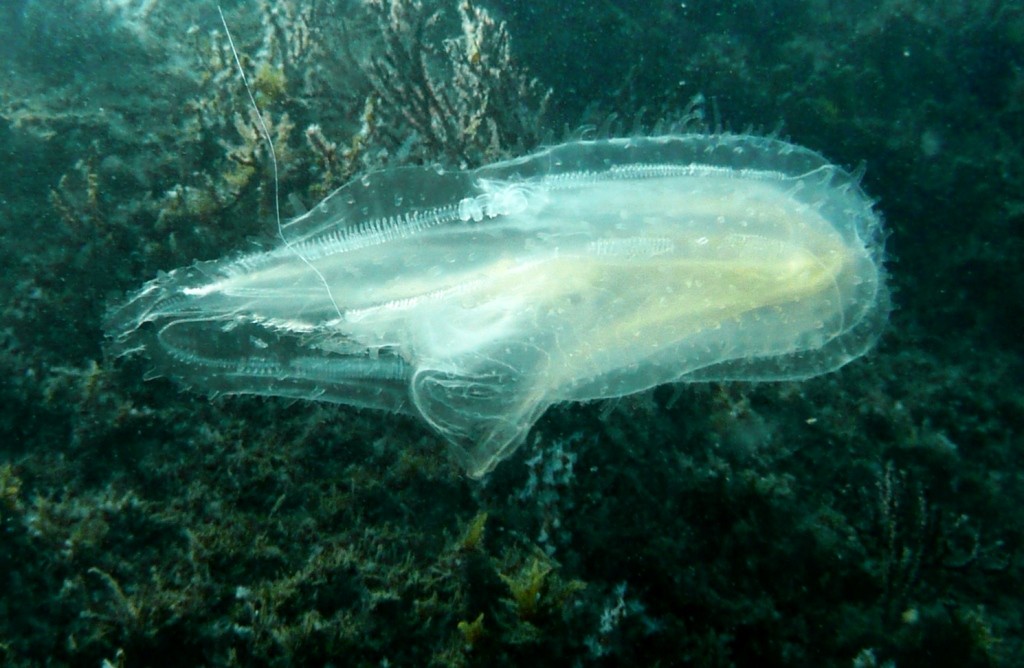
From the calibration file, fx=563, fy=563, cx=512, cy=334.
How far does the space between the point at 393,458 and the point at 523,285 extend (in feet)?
6.28

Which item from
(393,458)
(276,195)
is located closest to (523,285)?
(393,458)

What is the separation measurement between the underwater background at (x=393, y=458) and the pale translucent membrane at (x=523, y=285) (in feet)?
1.21

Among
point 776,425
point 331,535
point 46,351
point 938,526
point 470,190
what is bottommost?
point 938,526

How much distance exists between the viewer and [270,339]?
469cm

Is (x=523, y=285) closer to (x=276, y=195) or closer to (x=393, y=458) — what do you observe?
(x=393, y=458)

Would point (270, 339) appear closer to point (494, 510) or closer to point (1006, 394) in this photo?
point (494, 510)

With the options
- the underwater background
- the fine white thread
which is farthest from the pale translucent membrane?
the underwater background

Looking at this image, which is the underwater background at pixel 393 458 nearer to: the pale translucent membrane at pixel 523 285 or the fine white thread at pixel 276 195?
the fine white thread at pixel 276 195

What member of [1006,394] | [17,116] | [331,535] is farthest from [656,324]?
[17,116]

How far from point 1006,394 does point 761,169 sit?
4.09m

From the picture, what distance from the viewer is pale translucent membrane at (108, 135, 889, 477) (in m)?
4.36

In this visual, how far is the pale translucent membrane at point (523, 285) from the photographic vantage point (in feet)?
14.3

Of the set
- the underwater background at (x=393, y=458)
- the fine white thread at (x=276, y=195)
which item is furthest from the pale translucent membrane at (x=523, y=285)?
the underwater background at (x=393, y=458)

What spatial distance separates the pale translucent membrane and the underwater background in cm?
37
